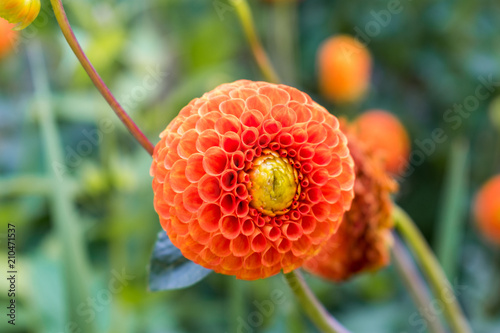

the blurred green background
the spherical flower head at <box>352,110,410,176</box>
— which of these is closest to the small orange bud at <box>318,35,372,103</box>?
the blurred green background

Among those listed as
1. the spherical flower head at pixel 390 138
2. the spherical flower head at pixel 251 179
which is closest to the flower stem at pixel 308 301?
the spherical flower head at pixel 251 179

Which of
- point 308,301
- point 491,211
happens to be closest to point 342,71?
point 491,211

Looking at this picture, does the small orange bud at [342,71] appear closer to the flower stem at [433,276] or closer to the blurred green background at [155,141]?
the blurred green background at [155,141]

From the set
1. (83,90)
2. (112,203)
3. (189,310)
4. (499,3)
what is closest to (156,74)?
(83,90)

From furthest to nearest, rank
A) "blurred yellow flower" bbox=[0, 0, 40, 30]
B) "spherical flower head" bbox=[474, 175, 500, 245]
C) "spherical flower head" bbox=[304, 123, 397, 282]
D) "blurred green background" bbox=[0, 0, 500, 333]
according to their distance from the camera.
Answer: "spherical flower head" bbox=[474, 175, 500, 245], "blurred green background" bbox=[0, 0, 500, 333], "spherical flower head" bbox=[304, 123, 397, 282], "blurred yellow flower" bbox=[0, 0, 40, 30]

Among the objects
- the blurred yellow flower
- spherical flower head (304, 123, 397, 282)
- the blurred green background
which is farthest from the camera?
the blurred green background

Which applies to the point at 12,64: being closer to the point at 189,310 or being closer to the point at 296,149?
the point at 189,310

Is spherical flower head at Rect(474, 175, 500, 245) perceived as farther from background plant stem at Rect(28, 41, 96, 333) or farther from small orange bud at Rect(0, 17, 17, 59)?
small orange bud at Rect(0, 17, 17, 59)
